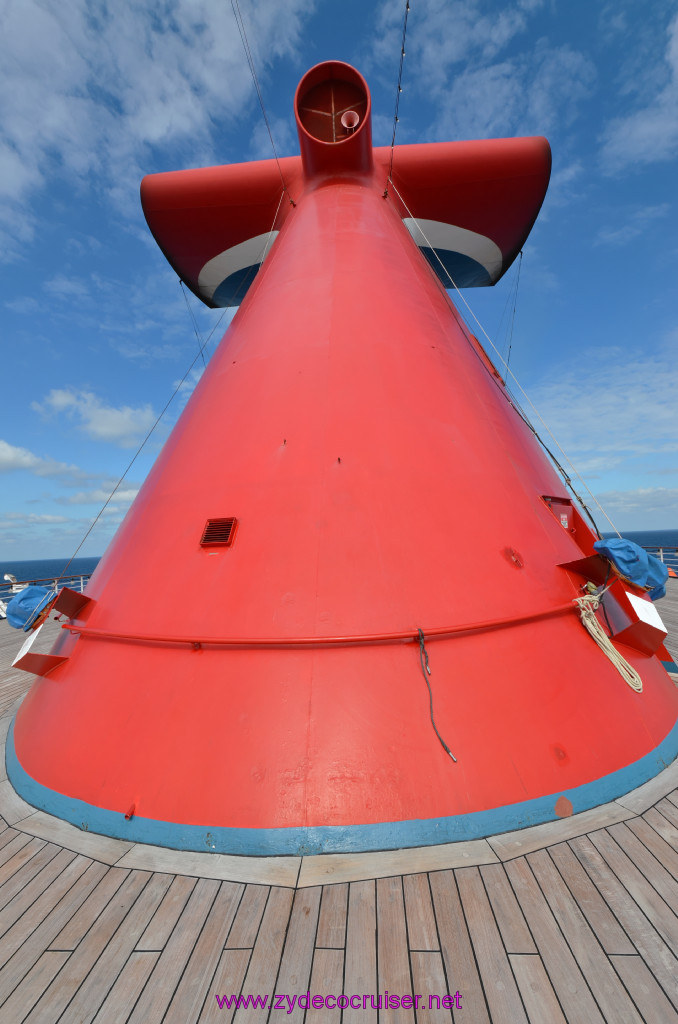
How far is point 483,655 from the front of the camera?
2674 millimetres

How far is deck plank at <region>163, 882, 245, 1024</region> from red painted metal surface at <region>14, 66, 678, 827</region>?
0.30 m

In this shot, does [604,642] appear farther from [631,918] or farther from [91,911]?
[91,911]

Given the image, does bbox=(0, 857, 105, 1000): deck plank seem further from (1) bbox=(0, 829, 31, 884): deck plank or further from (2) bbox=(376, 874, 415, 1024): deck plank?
(2) bbox=(376, 874, 415, 1024): deck plank

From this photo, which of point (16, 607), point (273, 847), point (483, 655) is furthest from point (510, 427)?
point (16, 607)

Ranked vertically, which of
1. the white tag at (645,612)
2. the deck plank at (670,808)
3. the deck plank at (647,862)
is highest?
the white tag at (645,612)

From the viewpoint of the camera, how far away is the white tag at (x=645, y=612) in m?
3.15

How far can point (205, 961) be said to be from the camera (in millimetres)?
1767

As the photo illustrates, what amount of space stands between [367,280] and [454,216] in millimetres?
2625

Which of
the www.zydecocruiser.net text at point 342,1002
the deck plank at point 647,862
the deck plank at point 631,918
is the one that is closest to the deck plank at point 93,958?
the www.zydecocruiser.net text at point 342,1002

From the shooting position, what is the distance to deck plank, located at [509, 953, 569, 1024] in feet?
5.04

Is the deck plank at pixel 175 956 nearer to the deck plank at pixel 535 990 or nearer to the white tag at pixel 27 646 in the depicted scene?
the deck plank at pixel 535 990

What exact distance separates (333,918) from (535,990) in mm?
750

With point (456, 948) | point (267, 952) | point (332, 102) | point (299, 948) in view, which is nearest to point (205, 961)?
point (267, 952)

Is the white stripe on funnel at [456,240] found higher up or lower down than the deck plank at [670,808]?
higher up
